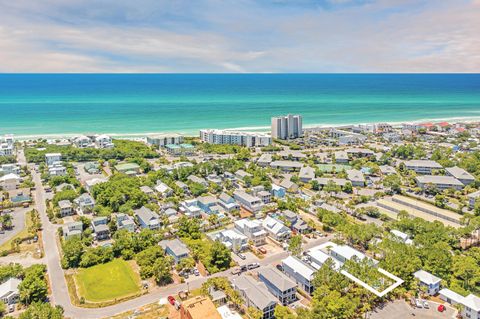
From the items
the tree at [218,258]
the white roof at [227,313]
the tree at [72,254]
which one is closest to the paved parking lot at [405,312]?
the white roof at [227,313]

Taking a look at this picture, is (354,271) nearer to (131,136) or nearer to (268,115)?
(131,136)

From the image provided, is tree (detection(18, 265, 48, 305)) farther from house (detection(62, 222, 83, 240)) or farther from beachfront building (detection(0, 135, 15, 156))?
beachfront building (detection(0, 135, 15, 156))

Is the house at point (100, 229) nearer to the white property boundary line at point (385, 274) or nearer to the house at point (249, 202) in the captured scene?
the house at point (249, 202)

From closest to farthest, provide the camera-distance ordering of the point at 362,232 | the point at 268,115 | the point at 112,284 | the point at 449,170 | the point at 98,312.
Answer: the point at 98,312
the point at 112,284
the point at 362,232
the point at 449,170
the point at 268,115

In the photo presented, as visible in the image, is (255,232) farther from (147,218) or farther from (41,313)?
(41,313)

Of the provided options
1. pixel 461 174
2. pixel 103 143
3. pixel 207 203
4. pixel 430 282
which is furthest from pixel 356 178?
pixel 103 143

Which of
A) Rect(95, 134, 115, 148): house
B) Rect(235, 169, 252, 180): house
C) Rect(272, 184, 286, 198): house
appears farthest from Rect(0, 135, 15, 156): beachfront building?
Rect(272, 184, 286, 198): house

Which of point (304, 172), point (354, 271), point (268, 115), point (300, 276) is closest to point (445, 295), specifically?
point (354, 271)
